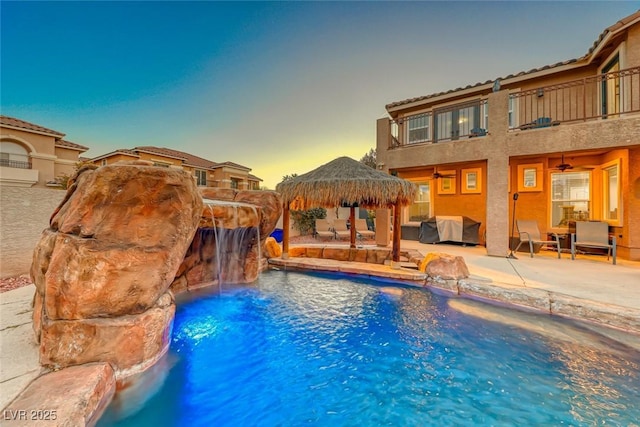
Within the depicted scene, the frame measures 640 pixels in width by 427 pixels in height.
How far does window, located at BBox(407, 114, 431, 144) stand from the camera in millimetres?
12086

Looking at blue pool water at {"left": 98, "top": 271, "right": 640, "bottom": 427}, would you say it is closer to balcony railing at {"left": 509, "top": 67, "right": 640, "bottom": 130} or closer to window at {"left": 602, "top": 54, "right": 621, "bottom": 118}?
balcony railing at {"left": 509, "top": 67, "right": 640, "bottom": 130}

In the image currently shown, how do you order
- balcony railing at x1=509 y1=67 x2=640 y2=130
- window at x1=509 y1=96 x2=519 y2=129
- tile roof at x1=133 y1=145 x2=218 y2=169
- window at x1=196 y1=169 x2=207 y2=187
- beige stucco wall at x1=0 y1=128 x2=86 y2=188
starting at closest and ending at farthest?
balcony railing at x1=509 y1=67 x2=640 y2=130, window at x1=509 y1=96 x2=519 y2=129, beige stucco wall at x1=0 y1=128 x2=86 y2=188, tile roof at x1=133 y1=145 x2=218 y2=169, window at x1=196 y1=169 x2=207 y2=187

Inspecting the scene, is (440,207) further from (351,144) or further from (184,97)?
(184,97)

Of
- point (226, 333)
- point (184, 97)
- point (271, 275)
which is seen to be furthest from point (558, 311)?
point (184, 97)

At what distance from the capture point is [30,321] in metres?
3.59

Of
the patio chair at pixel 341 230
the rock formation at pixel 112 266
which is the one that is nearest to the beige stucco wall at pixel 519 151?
the patio chair at pixel 341 230

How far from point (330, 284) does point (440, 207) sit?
814cm

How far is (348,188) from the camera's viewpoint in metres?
7.91

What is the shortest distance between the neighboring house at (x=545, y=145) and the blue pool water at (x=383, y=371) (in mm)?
5515

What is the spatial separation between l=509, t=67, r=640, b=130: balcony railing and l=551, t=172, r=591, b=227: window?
7.39ft

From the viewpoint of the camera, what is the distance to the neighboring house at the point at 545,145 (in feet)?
24.9

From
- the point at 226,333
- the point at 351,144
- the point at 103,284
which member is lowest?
the point at 226,333

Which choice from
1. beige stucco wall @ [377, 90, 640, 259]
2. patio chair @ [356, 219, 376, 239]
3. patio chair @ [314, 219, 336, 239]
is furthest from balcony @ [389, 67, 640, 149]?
patio chair @ [314, 219, 336, 239]

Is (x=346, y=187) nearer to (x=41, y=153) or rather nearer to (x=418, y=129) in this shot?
(x=418, y=129)
